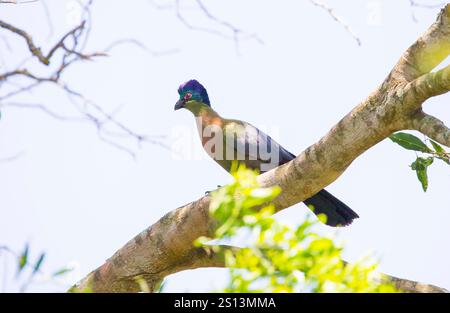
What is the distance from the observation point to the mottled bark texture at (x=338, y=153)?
374 centimetres

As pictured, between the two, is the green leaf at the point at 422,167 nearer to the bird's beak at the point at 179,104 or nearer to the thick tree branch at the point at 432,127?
the thick tree branch at the point at 432,127

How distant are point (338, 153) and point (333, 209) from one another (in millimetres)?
1852

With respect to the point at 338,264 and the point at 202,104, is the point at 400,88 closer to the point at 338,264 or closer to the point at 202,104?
the point at 338,264

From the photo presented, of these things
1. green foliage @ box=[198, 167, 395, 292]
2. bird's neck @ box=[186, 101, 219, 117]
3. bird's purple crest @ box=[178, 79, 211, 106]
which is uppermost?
bird's purple crest @ box=[178, 79, 211, 106]

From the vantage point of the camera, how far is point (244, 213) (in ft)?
6.21

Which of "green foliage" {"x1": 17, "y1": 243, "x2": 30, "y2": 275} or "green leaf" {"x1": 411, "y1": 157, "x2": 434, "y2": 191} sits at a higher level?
"green leaf" {"x1": 411, "y1": 157, "x2": 434, "y2": 191}

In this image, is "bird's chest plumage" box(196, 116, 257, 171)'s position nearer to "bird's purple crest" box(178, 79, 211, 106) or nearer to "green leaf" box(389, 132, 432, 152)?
"bird's purple crest" box(178, 79, 211, 106)

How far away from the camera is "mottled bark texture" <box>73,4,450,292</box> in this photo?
3.74 meters

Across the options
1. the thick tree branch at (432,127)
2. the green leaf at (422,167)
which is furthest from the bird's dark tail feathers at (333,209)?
the thick tree branch at (432,127)

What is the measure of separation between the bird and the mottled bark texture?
157 centimetres

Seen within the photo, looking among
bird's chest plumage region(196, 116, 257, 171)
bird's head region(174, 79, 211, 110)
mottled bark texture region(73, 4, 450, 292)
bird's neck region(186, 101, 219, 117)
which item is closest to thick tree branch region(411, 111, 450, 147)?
mottled bark texture region(73, 4, 450, 292)

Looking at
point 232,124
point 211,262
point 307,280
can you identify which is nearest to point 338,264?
point 307,280

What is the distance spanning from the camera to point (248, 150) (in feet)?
20.8

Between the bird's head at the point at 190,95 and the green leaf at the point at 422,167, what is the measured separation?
3.41m
